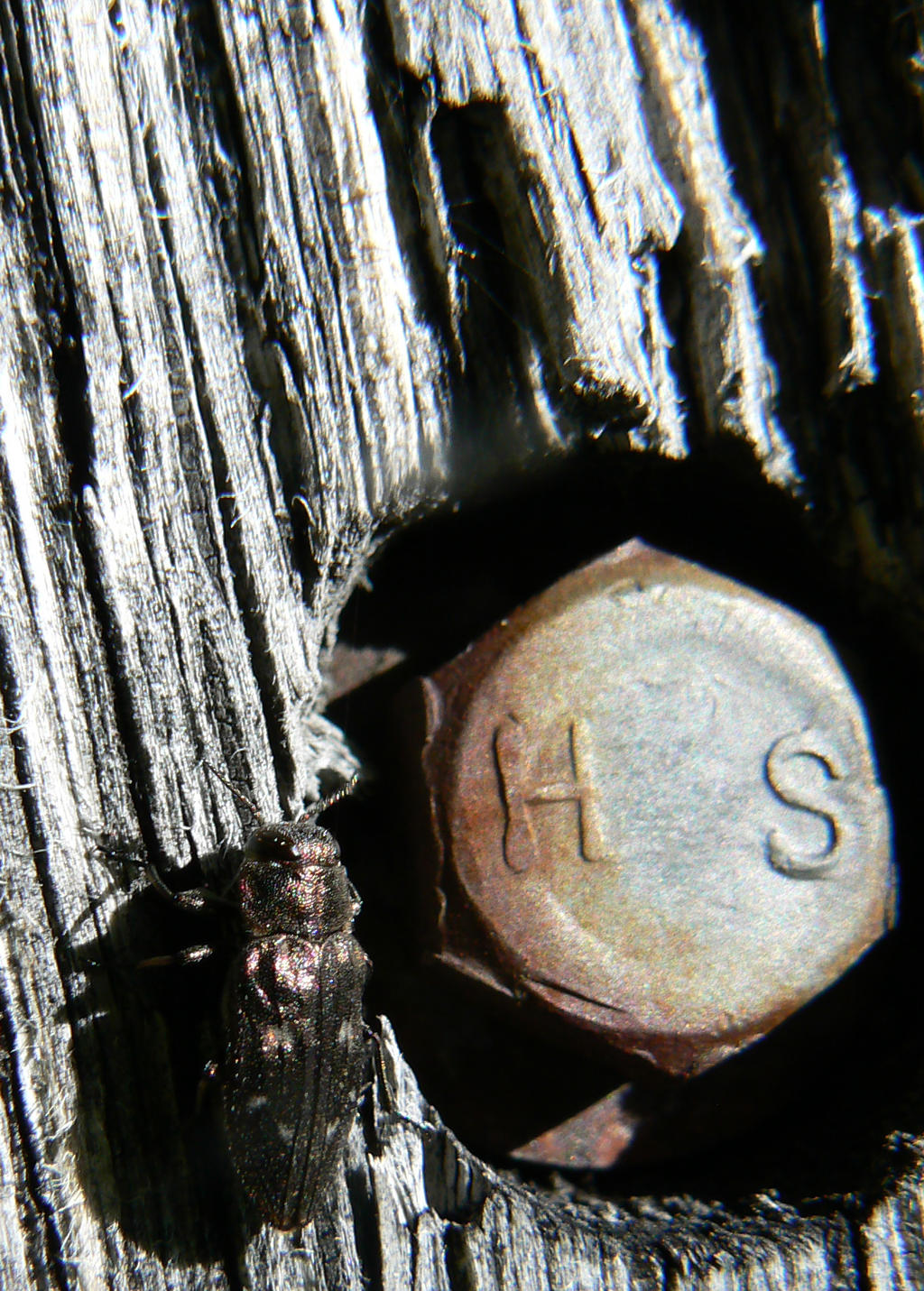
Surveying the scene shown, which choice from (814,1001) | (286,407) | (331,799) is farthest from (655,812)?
(286,407)

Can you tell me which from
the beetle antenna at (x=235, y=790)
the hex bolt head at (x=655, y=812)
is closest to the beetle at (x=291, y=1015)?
the beetle antenna at (x=235, y=790)

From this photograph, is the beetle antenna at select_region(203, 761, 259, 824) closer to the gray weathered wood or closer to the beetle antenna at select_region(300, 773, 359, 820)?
the gray weathered wood

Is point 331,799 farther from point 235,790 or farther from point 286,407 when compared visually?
point 286,407

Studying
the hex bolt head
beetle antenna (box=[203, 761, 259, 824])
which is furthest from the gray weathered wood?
the hex bolt head

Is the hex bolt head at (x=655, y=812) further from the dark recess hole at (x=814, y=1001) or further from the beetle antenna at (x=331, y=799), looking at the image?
the beetle antenna at (x=331, y=799)

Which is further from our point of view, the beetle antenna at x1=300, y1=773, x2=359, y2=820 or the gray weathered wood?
the beetle antenna at x1=300, y1=773, x2=359, y2=820

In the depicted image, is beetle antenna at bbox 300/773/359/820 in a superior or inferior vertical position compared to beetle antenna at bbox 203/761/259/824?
inferior
